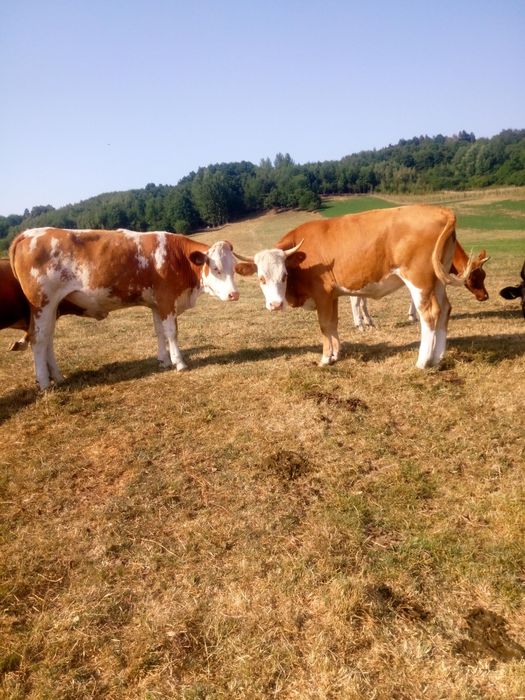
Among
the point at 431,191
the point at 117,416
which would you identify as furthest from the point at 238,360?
the point at 431,191

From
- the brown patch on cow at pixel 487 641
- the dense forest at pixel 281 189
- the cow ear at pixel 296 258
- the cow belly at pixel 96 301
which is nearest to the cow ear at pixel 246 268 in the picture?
the cow ear at pixel 296 258

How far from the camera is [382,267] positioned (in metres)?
6.42

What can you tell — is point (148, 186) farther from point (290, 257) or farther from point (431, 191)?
point (290, 257)

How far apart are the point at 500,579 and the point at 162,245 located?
20.9 feet

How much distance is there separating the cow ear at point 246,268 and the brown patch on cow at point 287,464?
3502 mm

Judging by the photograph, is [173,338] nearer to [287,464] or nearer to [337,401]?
[337,401]

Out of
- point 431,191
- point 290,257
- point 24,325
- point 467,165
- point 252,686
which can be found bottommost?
point 252,686

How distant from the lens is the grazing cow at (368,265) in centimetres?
612

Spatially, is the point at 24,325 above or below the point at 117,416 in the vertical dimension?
above

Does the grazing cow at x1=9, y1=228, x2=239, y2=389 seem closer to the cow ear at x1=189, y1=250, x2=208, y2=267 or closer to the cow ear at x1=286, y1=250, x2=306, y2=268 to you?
the cow ear at x1=189, y1=250, x2=208, y2=267

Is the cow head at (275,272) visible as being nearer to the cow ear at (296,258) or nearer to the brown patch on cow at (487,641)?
the cow ear at (296,258)

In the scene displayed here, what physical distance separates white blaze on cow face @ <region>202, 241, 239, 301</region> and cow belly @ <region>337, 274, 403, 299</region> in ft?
5.86

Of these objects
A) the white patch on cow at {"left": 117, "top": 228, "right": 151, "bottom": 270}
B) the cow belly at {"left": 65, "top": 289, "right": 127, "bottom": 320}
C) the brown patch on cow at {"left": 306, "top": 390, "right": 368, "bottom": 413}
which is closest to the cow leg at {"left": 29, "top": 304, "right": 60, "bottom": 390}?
the cow belly at {"left": 65, "top": 289, "right": 127, "bottom": 320}

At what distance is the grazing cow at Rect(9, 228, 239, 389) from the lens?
6.77 m
